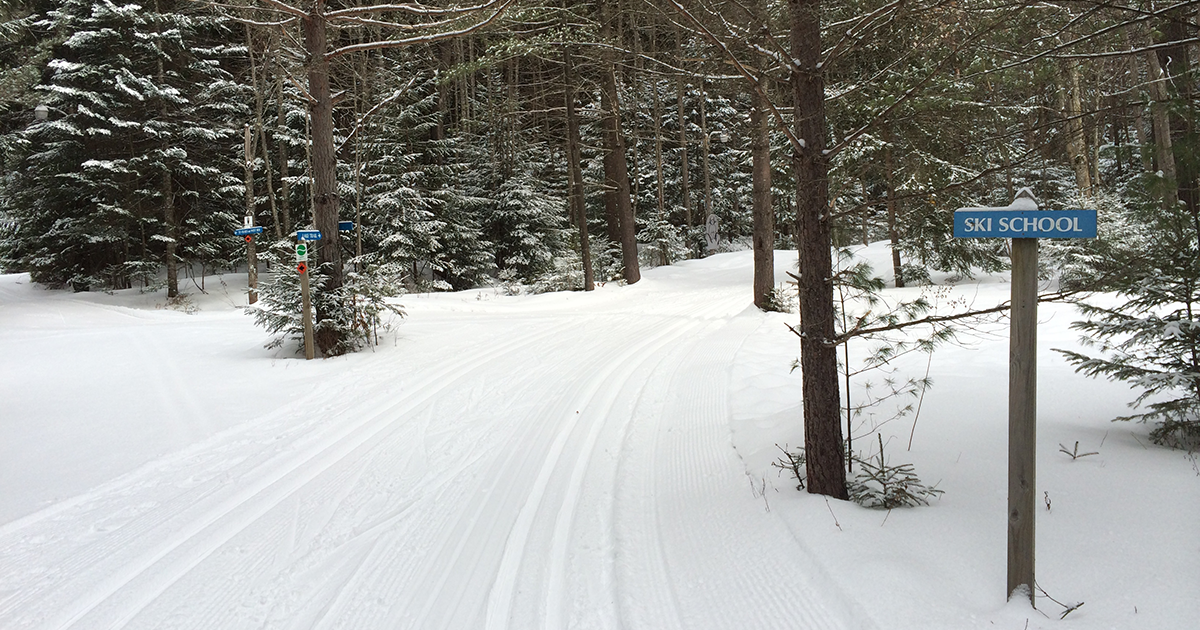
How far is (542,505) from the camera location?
15.0ft

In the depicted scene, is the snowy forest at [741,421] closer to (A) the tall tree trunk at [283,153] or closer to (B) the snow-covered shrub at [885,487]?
(B) the snow-covered shrub at [885,487]

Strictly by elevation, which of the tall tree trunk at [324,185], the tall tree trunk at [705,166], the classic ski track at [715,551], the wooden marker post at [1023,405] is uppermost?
the tall tree trunk at [705,166]

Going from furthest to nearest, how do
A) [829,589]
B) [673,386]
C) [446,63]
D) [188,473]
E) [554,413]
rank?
[446,63]
[673,386]
[554,413]
[188,473]
[829,589]

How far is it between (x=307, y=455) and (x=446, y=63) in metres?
21.8

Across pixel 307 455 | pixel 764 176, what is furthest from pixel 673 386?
pixel 764 176

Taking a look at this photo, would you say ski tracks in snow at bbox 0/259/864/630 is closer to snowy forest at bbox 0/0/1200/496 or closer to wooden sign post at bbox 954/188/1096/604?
wooden sign post at bbox 954/188/1096/604

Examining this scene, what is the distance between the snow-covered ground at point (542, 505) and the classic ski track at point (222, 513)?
20 millimetres

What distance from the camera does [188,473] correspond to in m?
5.47

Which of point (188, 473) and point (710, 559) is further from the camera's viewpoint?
point (188, 473)

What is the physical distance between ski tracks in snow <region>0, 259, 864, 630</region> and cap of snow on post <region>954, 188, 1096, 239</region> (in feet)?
6.10

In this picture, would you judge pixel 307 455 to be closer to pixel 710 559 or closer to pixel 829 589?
pixel 710 559

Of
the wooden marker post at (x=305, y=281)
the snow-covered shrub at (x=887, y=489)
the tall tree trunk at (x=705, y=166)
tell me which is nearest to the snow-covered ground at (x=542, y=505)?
the snow-covered shrub at (x=887, y=489)

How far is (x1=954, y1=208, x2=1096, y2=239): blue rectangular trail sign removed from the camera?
8.50 feet

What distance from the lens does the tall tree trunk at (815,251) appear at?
4.11 meters
